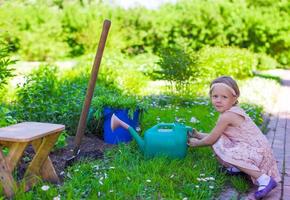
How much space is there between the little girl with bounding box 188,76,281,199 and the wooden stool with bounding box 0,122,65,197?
124cm

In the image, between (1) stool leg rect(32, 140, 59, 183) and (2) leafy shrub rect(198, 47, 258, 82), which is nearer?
(1) stool leg rect(32, 140, 59, 183)

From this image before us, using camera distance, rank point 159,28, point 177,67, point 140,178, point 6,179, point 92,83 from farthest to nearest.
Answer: point 159,28 < point 177,67 < point 92,83 < point 140,178 < point 6,179

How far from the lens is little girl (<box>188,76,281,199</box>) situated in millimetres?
3395

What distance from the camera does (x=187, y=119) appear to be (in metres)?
5.54

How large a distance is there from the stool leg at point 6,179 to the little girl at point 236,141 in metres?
1.54

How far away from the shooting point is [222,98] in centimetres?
355

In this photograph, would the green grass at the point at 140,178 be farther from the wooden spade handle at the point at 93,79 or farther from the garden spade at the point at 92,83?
the wooden spade handle at the point at 93,79

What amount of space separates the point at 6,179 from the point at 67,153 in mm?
1211

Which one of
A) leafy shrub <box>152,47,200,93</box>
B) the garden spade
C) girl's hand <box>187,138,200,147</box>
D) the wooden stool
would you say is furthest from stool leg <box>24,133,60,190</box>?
leafy shrub <box>152,47,200,93</box>

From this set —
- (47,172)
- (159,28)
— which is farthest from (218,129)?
(159,28)

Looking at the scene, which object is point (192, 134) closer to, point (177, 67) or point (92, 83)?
point (92, 83)

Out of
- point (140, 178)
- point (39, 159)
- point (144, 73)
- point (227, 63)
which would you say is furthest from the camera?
point (227, 63)

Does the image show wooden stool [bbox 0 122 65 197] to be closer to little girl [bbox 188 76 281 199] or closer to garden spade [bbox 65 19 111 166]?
garden spade [bbox 65 19 111 166]

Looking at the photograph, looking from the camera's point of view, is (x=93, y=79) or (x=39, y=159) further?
(x=93, y=79)
